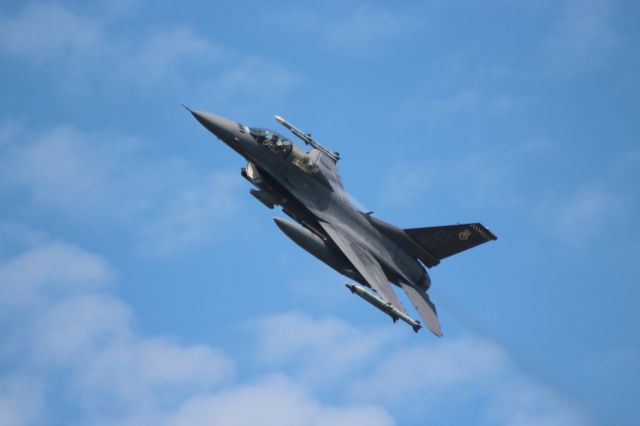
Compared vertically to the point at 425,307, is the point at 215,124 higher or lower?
higher

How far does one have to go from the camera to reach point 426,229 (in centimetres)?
4903

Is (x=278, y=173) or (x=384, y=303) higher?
(x=278, y=173)

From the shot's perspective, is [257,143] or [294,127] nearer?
[257,143]

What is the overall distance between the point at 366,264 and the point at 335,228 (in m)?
2.11

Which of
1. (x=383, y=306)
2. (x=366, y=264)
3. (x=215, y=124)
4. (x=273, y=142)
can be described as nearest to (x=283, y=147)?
(x=273, y=142)

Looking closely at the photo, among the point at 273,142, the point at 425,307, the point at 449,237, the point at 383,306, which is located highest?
the point at 449,237

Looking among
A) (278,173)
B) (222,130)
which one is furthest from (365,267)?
(222,130)

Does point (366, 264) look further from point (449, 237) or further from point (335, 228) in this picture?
point (449, 237)

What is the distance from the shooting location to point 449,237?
49.5m

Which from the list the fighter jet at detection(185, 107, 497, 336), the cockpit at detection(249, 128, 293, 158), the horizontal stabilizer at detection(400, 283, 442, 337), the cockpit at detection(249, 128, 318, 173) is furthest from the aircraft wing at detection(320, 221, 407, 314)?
the cockpit at detection(249, 128, 293, 158)

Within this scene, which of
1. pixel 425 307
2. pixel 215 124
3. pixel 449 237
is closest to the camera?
pixel 215 124

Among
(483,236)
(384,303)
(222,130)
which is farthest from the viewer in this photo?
(483,236)

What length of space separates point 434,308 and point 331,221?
6071 millimetres

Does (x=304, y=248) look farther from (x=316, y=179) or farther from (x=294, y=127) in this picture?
(x=294, y=127)
